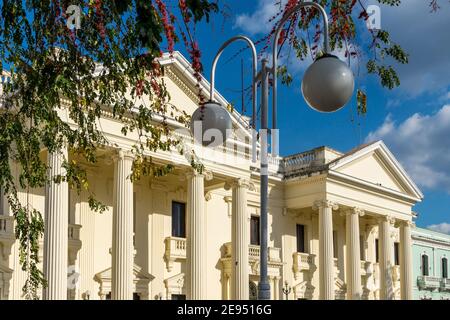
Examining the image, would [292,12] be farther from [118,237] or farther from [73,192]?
[73,192]

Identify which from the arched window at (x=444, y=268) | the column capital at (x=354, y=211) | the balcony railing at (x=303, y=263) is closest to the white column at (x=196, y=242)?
the balcony railing at (x=303, y=263)

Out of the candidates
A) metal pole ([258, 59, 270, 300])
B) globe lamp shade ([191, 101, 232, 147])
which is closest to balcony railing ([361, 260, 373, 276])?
metal pole ([258, 59, 270, 300])

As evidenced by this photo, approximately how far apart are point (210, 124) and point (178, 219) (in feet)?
58.0

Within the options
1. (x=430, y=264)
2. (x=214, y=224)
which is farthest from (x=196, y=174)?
(x=430, y=264)

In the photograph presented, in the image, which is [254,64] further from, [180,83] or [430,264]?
[430,264]

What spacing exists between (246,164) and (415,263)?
18404mm

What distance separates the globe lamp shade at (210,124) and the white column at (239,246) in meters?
15.4

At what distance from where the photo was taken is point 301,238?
30625mm

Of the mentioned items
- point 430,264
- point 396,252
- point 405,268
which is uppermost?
point 396,252

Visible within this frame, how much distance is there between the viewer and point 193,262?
71.9 ft

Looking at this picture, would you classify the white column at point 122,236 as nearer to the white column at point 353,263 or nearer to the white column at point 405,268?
the white column at point 353,263

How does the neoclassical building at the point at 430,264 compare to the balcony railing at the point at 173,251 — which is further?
the neoclassical building at the point at 430,264

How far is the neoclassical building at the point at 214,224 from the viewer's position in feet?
66.0
